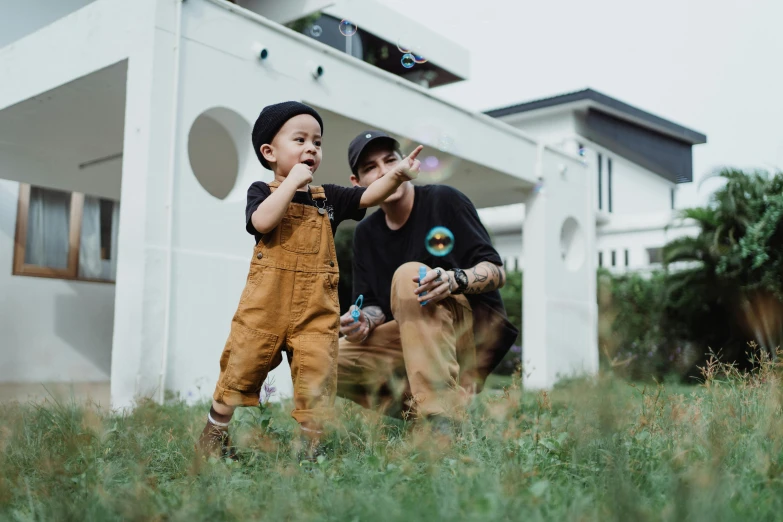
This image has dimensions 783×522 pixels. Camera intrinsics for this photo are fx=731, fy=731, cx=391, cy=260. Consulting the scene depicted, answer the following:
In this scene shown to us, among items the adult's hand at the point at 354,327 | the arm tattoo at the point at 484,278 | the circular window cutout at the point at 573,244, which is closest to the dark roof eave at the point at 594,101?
the circular window cutout at the point at 573,244

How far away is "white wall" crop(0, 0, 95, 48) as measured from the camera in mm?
9398

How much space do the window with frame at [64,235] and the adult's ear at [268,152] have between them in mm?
7389

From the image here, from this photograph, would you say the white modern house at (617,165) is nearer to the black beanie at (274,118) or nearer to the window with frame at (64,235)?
the window with frame at (64,235)

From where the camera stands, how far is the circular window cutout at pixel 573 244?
11102mm

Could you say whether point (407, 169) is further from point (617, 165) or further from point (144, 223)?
point (617, 165)

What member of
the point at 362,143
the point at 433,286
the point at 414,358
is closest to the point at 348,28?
the point at 362,143

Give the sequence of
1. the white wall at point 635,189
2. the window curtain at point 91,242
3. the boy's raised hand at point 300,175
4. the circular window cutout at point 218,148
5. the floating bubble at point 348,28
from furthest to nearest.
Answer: the white wall at point 635,189 → the window curtain at point 91,242 → the circular window cutout at point 218,148 → the floating bubble at point 348,28 → the boy's raised hand at point 300,175

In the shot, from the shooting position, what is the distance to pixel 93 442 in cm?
269

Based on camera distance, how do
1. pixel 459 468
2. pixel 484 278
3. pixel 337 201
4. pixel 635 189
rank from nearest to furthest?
pixel 459 468
pixel 337 201
pixel 484 278
pixel 635 189

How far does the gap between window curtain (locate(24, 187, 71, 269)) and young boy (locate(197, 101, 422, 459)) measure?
7534 mm

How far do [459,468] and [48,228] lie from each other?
885 cm

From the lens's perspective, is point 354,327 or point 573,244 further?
point 573,244

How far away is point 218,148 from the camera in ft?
28.5

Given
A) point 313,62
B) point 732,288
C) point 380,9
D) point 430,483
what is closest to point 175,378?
point 313,62
